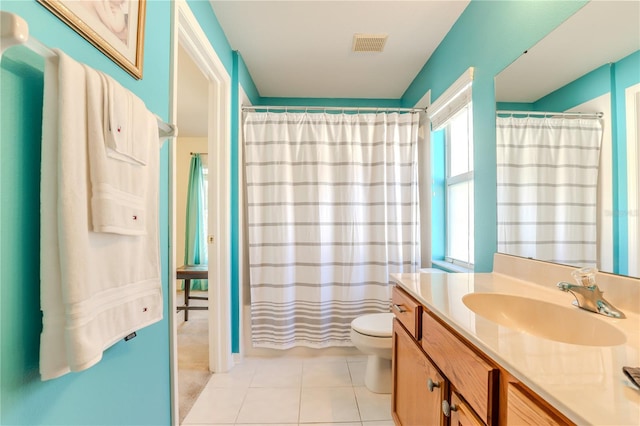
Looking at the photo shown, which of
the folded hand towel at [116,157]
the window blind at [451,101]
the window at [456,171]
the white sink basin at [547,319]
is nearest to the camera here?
the folded hand towel at [116,157]

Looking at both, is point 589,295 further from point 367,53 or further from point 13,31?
point 367,53

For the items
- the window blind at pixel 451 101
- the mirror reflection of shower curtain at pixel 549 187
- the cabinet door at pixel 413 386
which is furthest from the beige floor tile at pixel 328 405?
the window blind at pixel 451 101

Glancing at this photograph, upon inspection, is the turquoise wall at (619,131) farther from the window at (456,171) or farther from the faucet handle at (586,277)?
the window at (456,171)

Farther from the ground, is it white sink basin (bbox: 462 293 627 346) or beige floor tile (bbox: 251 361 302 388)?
white sink basin (bbox: 462 293 627 346)

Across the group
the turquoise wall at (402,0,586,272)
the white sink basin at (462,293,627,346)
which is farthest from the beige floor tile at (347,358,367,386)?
the white sink basin at (462,293,627,346)

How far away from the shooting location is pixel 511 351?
57cm

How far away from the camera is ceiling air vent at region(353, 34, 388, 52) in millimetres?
1857

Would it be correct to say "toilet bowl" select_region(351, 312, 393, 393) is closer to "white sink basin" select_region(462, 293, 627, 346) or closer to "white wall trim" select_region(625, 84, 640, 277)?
"white sink basin" select_region(462, 293, 627, 346)

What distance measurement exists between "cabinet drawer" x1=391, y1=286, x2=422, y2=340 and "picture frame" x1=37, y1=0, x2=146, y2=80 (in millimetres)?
1365

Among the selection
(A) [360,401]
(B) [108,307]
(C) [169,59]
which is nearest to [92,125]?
(B) [108,307]

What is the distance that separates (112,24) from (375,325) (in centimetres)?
194

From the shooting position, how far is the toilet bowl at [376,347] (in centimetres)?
165

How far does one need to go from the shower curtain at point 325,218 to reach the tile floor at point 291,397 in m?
0.21

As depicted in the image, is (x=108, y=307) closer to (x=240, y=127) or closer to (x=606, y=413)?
(x=606, y=413)
